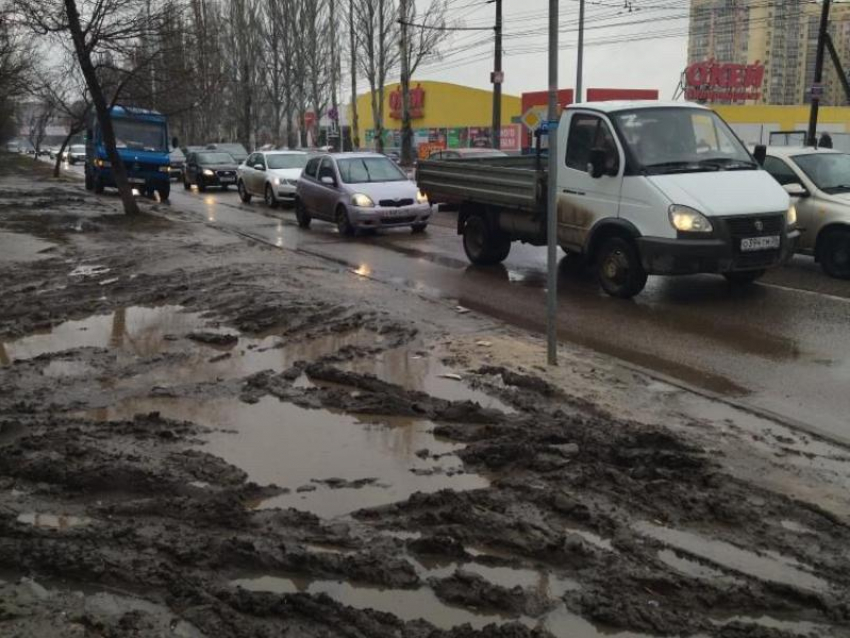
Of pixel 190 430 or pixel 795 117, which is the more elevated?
pixel 795 117

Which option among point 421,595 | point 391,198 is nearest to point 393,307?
point 421,595

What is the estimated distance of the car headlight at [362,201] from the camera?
1672 centimetres

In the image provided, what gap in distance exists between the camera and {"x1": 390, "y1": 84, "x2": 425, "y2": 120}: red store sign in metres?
65.1

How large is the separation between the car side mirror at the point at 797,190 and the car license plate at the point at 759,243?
2.66m

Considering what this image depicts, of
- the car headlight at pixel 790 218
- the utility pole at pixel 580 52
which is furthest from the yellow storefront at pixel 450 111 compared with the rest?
the car headlight at pixel 790 218

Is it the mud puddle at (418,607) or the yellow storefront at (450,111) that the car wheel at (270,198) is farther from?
the yellow storefront at (450,111)

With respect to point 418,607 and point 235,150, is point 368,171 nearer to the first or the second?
point 418,607

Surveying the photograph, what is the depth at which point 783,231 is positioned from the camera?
9469mm

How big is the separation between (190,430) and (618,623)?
319cm

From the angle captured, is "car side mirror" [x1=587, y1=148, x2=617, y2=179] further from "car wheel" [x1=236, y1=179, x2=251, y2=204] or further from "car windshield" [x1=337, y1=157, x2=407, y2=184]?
"car wheel" [x1=236, y1=179, x2=251, y2=204]

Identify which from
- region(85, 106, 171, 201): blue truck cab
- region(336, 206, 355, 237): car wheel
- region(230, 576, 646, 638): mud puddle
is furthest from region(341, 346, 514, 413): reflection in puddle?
region(85, 106, 171, 201): blue truck cab

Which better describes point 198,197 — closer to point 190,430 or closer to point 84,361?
point 84,361

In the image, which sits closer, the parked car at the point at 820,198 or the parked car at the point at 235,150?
the parked car at the point at 820,198

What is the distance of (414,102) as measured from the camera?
6556 cm
